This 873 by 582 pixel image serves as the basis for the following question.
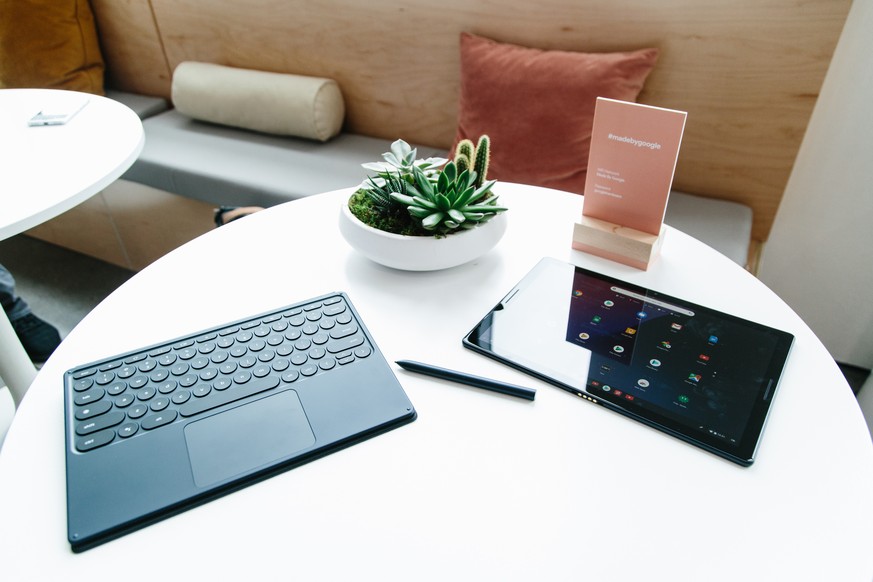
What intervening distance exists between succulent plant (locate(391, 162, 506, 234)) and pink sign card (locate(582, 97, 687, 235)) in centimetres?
16

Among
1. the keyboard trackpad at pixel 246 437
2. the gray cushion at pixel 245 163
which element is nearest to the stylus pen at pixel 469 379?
the keyboard trackpad at pixel 246 437

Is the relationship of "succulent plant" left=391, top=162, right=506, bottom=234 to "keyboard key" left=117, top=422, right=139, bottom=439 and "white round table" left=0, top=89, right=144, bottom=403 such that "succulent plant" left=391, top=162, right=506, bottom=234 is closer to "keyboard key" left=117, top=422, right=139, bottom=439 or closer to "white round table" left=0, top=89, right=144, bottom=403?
"keyboard key" left=117, top=422, right=139, bottom=439

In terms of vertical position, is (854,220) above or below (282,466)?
below

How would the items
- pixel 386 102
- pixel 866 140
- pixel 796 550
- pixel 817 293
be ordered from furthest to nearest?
pixel 386 102 < pixel 817 293 < pixel 866 140 < pixel 796 550

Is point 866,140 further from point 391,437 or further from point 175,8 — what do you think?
point 175,8

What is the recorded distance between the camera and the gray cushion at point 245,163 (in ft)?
5.20

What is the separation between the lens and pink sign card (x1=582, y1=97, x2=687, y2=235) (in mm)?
740

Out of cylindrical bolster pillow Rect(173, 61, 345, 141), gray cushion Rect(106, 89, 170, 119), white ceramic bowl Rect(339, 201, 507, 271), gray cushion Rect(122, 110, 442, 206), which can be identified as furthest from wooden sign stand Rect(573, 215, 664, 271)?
gray cushion Rect(106, 89, 170, 119)

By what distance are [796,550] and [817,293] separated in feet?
3.76

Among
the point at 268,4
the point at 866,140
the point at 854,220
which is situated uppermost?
the point at 268,4

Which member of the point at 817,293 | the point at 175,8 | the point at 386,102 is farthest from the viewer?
the point at 175,8

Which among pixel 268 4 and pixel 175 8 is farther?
pixel 175 8

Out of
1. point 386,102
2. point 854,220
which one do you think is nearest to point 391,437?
point 854,220

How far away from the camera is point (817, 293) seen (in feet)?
4.64
